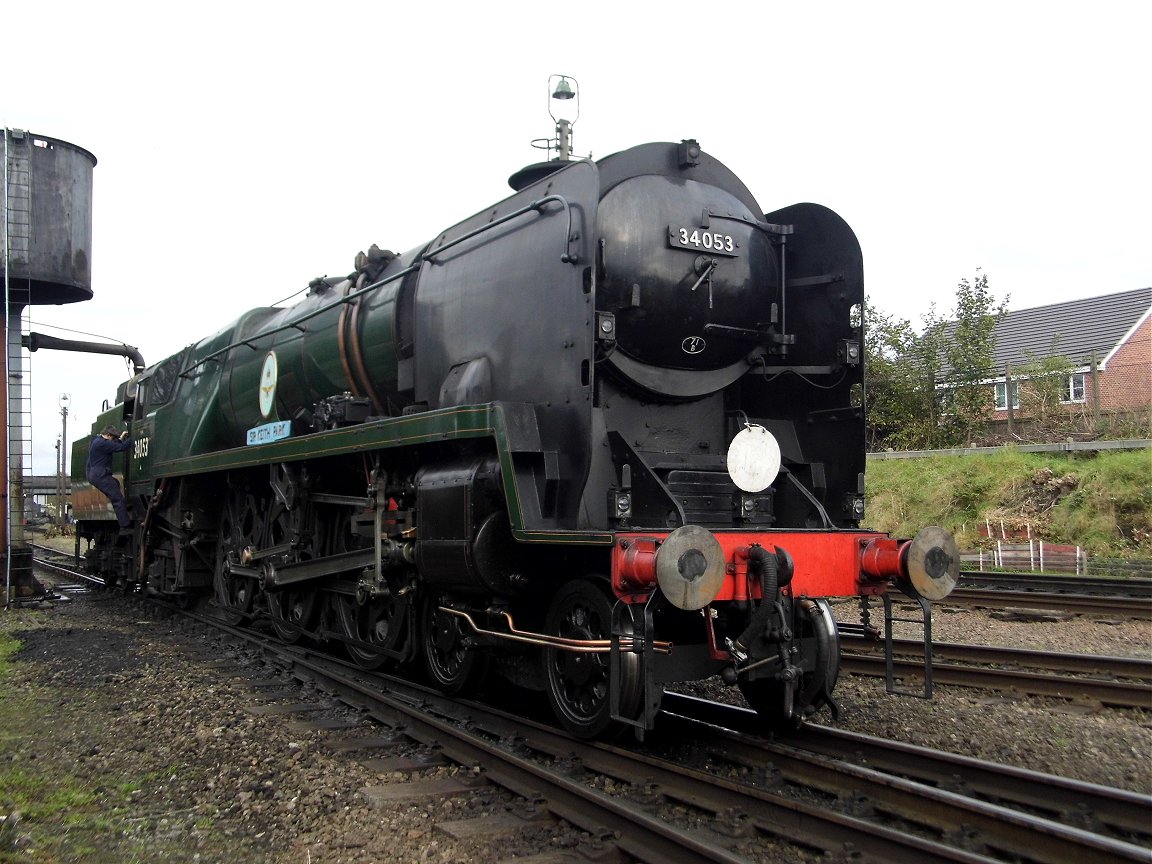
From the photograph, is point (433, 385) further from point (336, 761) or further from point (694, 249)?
point (336, 761)

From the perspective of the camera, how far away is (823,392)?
627 cm

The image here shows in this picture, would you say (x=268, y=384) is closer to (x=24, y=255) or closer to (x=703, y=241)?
(x=703, y=241)

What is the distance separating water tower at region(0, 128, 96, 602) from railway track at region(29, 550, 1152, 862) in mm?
10264

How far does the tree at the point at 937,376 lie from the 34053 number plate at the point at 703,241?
16419 millimetres

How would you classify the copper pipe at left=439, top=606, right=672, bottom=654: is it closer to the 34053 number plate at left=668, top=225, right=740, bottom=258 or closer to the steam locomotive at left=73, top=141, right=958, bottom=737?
the steam locomotive at left=73, top=141, right=958, bottom=737

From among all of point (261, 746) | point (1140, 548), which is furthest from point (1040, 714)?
point (1140, 548)

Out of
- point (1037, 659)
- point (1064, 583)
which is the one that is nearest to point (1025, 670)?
point (1037, 659)

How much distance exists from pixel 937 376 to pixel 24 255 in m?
18.4

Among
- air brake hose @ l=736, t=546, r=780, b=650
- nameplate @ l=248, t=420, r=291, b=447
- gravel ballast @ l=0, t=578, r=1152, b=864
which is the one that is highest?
nameplate @ l=248, t=420, r=291, b=447

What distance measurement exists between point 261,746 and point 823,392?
13.5 ft

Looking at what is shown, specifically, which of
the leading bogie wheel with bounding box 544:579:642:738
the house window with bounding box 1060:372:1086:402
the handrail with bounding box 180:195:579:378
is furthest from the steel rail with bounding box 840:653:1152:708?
the house window with bounding box 1060:372:1086:402

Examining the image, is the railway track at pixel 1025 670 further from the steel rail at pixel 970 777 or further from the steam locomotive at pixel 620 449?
the steam locomotive at pixel 620 449

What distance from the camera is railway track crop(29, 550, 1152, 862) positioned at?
12.0ft

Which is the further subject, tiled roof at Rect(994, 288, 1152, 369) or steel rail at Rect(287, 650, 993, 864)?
tiled roof at Rect(994, 288, 1152, 369)
